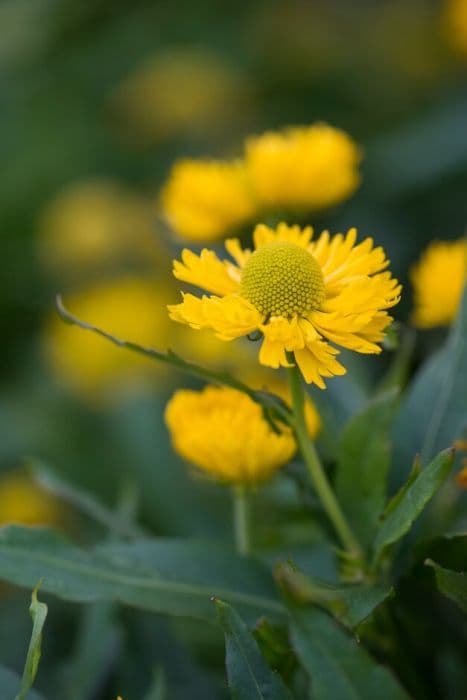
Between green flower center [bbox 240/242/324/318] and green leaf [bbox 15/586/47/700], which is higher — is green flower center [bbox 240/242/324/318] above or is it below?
above

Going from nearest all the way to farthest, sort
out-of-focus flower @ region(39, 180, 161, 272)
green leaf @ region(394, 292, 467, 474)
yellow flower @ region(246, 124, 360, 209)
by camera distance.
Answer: green leaf @ region(394, 292, 467, 474)
yellow flower @ region(246, 124, 360, 209)
out-of-focus flower @ region(39, 180, 161, 272)

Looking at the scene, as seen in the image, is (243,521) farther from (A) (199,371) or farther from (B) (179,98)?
(B) (179,98)

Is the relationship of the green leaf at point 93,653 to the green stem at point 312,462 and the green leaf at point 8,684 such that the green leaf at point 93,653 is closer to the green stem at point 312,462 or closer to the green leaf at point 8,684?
the green leaf at point 8,684

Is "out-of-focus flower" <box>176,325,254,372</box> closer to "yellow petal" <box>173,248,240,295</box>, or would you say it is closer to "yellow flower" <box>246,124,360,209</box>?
"yellow flower" <box>246,124,360,209</box>

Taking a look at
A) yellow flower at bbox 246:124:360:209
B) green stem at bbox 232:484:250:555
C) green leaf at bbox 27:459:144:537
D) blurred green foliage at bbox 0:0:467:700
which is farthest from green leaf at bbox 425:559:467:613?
yellow flower at bbox 246:124:360:209

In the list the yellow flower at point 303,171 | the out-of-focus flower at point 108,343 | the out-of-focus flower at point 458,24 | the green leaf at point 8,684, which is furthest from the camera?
the out-of-focus flower at point 458,24

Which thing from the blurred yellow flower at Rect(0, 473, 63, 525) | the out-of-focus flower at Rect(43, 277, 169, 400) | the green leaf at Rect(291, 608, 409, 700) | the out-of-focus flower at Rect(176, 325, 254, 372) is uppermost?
the green leaf at Rect(291, 608, 409, 700)

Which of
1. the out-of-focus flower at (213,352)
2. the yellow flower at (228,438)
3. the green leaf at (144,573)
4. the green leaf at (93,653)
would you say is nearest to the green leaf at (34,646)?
the green leaf at (144,573)
